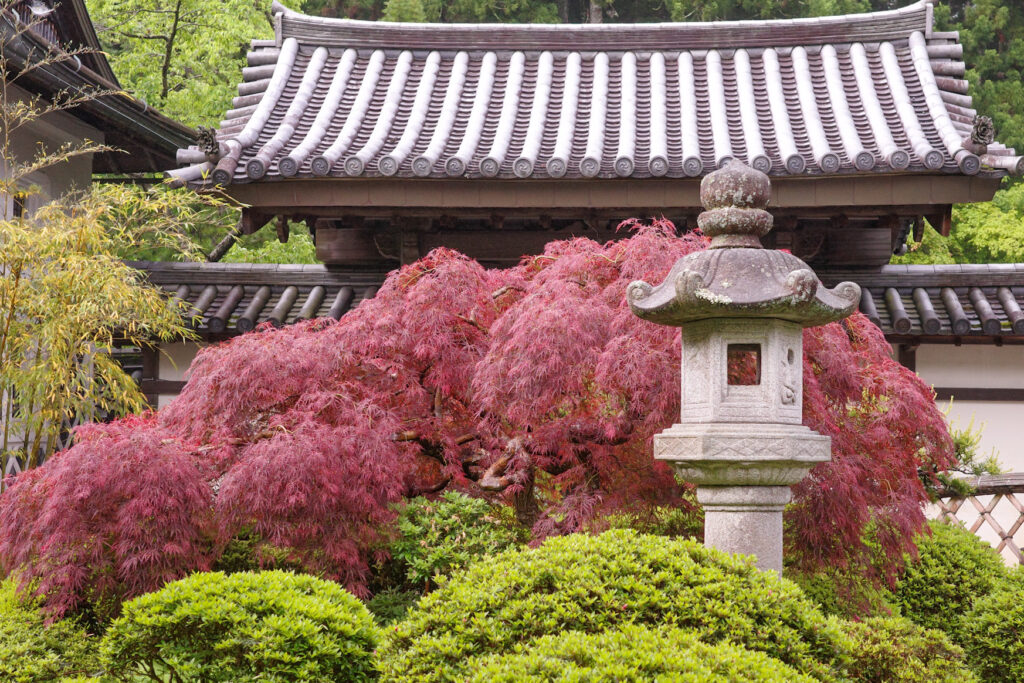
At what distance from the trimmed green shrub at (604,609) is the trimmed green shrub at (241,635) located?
62 centimetres

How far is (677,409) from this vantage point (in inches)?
214

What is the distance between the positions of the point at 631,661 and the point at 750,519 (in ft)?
5.42

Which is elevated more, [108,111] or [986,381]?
[108,111]

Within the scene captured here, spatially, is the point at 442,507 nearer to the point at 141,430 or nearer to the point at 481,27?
the point at 141,430

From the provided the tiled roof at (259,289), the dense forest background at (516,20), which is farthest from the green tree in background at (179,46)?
the tiled roof at (259,289)

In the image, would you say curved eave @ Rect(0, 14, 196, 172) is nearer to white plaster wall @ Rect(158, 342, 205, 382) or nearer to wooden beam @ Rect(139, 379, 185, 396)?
white plaster wall @ Rect(158, 342, 205, 382)

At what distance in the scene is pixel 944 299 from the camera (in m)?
9.09

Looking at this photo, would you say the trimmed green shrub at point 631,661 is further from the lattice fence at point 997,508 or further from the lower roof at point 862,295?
the lower roof at point 862,295

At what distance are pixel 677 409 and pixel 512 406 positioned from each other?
0.89 meters

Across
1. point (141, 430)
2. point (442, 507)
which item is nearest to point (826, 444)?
point (442, 507)

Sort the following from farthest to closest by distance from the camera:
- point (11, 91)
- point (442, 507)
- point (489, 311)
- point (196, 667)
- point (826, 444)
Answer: point (11, 91) → point (489, 311) → point (442, 507) → point (826, 444) → point (196, 667)

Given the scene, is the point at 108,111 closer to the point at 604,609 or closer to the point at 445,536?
the point at 445,536

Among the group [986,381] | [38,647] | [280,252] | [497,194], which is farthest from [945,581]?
[280,252]

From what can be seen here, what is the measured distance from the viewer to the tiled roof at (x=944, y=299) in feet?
28.3
